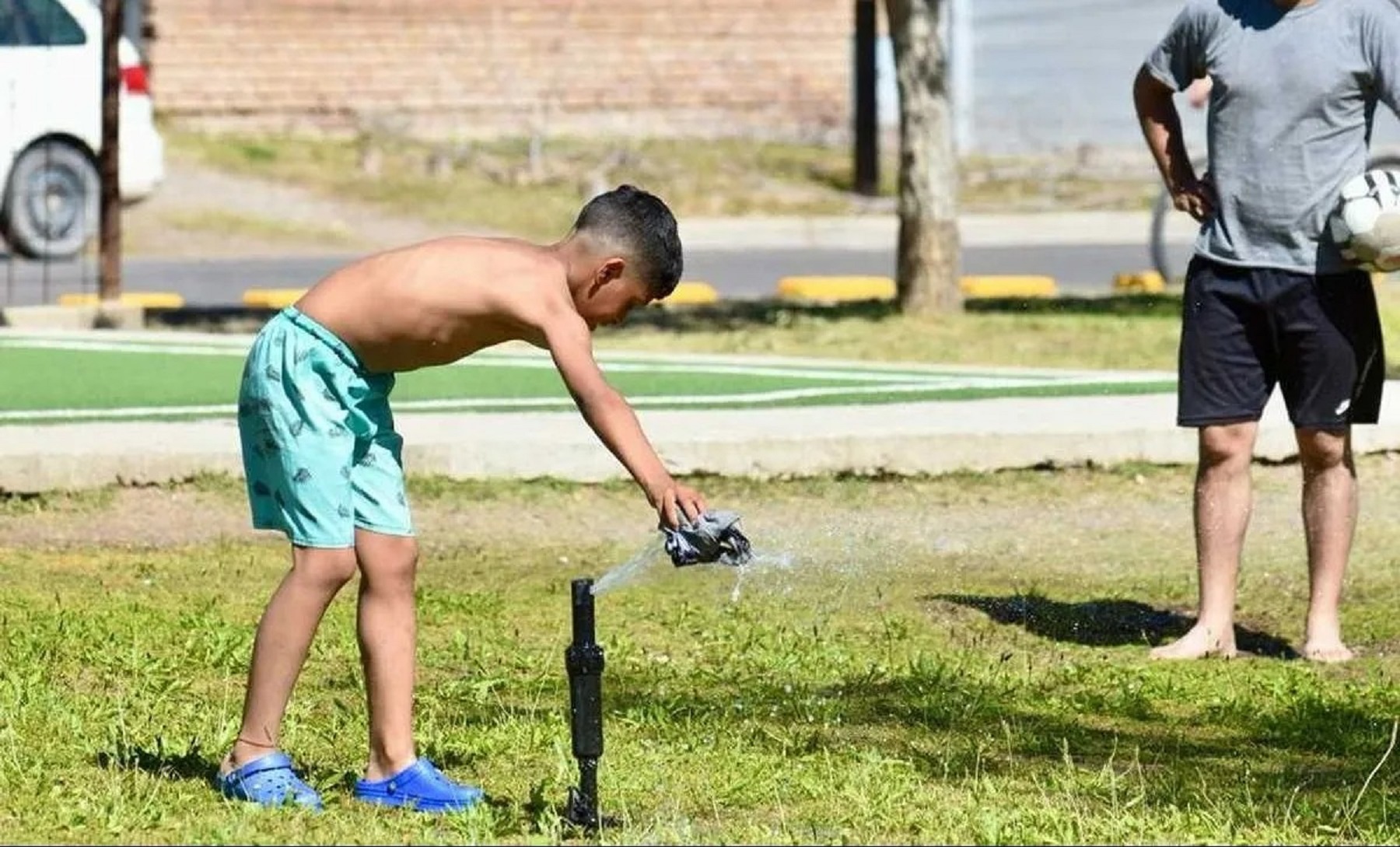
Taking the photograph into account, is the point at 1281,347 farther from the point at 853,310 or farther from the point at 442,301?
the point at 853,310

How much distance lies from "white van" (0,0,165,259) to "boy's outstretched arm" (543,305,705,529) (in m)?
12.8

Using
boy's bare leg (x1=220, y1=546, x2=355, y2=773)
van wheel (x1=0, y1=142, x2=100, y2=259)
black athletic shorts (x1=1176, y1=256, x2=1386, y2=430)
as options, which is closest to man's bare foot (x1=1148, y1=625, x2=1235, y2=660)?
black athletic shorts (x1=1176, y1=256, x2=1386, y2=430)

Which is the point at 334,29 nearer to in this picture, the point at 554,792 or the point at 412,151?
the point at 412,151

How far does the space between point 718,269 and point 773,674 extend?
13.6 metres

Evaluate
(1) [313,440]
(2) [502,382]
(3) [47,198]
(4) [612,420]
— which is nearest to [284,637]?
(1) [313,440]

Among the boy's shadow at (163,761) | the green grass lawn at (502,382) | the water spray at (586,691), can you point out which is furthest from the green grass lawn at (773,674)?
the green grass lawn at (502,382)

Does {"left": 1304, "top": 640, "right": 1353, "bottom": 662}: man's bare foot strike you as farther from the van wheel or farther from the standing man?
the van wheel

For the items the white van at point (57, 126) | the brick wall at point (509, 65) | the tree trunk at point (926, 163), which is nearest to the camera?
the tree trunk at point (926, 163)

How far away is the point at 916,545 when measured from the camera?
863 cm

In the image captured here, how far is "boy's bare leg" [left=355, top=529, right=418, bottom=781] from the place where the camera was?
207 inches

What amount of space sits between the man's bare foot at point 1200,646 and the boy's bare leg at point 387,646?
247cm

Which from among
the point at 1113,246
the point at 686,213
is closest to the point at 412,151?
the point at 686,213

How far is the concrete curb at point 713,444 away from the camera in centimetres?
913

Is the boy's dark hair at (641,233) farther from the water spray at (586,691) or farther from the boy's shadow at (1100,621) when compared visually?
the boy's shadow at (1100,621)
